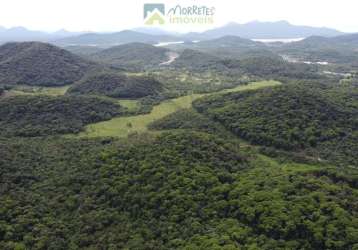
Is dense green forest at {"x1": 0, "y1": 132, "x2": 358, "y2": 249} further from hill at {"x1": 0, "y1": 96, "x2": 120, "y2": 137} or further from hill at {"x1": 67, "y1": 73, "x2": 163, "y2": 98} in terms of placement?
hill at {"x1": 67, "y1": 73, "x2": 163, "y2": 98}

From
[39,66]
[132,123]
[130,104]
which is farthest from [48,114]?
[39,66]

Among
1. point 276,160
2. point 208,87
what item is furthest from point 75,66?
point 276,160

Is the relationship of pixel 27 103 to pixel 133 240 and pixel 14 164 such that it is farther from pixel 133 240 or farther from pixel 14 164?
pixel 133 240

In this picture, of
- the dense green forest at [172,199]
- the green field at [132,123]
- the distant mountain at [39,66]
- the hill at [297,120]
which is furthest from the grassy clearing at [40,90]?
the hill at [297,120]

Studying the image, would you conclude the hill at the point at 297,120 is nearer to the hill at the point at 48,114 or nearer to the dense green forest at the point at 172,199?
the dense green forest at the point at 172,199

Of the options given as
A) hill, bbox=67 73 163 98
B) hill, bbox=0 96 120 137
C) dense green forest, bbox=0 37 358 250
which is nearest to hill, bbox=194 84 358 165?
dense green forest, bbox=0 37 358 250

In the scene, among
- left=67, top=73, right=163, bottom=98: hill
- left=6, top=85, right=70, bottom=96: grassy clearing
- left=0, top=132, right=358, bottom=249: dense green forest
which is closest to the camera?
left=0, top=132, right=358, bottom=249: dense green forest
